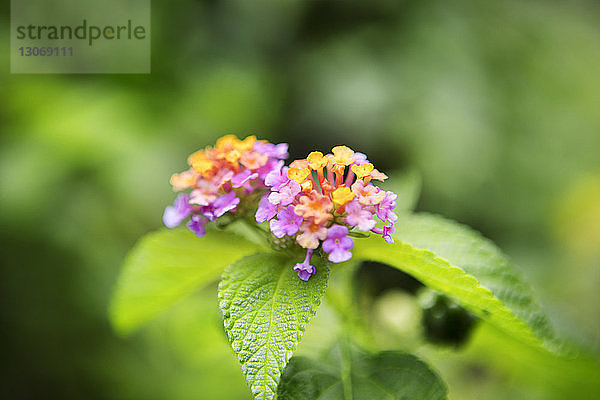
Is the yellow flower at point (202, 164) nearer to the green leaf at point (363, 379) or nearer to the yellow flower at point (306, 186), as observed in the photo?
the yellow flower at point (306, 186)

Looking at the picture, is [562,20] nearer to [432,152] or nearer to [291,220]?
[432,152]

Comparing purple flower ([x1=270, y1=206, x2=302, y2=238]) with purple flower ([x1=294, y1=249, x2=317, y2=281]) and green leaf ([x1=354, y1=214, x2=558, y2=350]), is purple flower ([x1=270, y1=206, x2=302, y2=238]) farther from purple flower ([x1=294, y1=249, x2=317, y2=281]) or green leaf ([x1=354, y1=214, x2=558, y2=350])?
green leaf ([x1=354, y1=214, x2=558, y2=350])

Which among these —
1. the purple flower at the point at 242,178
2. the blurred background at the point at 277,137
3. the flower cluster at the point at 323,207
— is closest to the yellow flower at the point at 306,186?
the flower cluster at the point at 323,207

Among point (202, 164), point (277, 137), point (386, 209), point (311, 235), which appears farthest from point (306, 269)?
point (277, 137)

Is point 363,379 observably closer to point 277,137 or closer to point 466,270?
point 466,270

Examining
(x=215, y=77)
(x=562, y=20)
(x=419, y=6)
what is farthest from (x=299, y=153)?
(x=562, y=20)

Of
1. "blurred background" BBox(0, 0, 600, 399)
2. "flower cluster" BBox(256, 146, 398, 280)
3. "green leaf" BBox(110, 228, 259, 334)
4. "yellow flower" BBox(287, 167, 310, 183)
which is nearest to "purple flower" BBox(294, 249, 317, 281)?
"flower cluster" BBox(256, 146, 398, 280)
